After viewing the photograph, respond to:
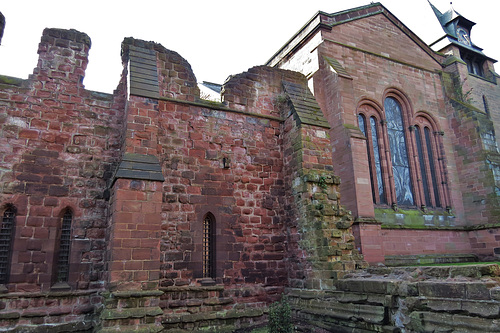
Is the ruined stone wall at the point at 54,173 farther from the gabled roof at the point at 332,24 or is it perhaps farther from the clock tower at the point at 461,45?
the clock tower at the point at 461,45

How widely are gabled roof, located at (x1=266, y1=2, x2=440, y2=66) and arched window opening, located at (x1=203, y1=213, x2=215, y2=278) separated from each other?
9.68 meters

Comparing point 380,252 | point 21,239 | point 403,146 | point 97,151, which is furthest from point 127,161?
point 403,146

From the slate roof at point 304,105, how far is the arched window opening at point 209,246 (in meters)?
3.64

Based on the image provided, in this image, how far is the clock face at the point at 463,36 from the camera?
2278 cm

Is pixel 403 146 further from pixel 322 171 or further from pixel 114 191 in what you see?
pixel 114 191

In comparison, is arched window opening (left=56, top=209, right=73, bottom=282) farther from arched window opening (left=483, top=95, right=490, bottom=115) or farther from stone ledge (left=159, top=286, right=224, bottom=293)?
arched window opening (left=483, top=95, right=490, bottom=115)

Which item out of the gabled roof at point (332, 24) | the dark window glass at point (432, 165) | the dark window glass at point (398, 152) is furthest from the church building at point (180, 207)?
the dark window glass at point (432, 165)

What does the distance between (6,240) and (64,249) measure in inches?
42.9

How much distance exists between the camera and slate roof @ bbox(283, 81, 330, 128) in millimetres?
9930

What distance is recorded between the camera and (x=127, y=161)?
24.7 feet

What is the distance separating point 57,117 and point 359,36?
41.3 ft

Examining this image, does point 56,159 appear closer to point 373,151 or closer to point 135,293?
point 135,293

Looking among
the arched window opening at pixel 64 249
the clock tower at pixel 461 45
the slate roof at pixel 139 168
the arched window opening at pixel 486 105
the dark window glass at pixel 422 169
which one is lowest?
the arched window opening at pixel 64 249

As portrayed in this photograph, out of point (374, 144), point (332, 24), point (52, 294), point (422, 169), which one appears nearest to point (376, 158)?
point (374, 144)
